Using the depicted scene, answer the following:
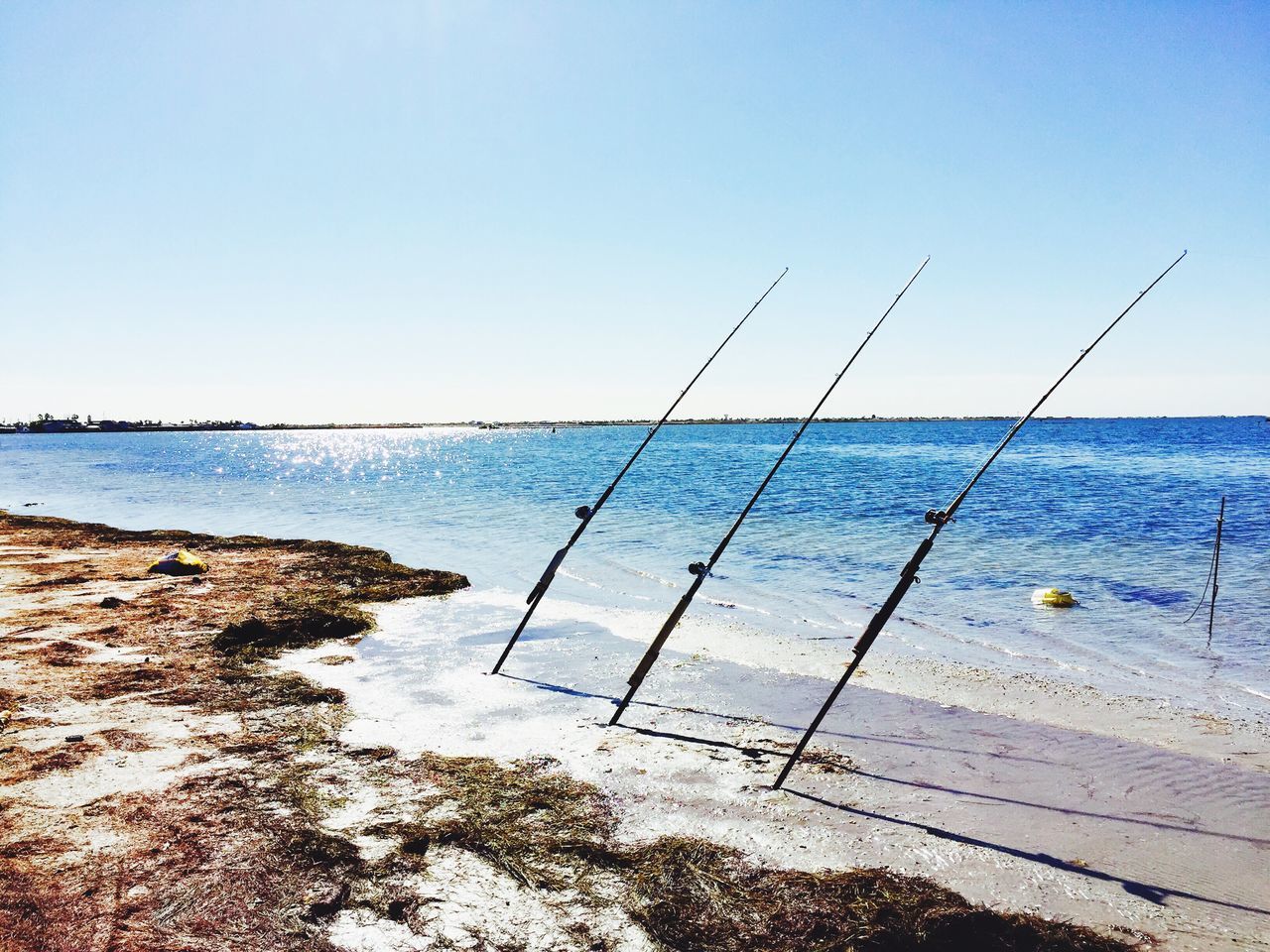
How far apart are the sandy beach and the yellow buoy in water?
16.7 feet

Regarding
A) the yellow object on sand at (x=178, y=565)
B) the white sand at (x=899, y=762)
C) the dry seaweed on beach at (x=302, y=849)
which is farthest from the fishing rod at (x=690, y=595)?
the yellow object on sand at (x=178, y=565)

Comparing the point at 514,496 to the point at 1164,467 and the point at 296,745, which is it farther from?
the point at 1164,467

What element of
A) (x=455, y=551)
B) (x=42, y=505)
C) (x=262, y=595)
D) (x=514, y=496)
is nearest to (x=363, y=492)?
(x=514, y=496)

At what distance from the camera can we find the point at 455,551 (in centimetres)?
1945

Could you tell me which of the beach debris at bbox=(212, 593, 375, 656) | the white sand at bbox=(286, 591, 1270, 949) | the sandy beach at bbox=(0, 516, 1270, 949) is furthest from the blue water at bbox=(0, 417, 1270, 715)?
the beach debris at bbox=(212, 593, 375, 656)

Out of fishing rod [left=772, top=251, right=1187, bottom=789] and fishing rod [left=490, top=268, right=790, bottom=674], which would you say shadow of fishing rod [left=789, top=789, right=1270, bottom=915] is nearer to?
fishing rod [left=772, top=251, right=1187, bottom=789]

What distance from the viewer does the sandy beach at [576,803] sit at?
158 inches

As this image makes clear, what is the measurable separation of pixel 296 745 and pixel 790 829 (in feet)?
14.5

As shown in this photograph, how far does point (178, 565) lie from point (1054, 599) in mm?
17529

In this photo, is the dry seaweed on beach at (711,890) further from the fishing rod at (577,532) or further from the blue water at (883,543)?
the blue water at (883,543)

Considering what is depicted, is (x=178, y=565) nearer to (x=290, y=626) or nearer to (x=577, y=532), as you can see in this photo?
(x=290, y=626)

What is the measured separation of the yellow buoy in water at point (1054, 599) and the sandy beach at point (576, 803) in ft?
16.7

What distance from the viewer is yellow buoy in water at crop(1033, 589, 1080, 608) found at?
13.2m

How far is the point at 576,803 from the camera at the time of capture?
17.8 feet
